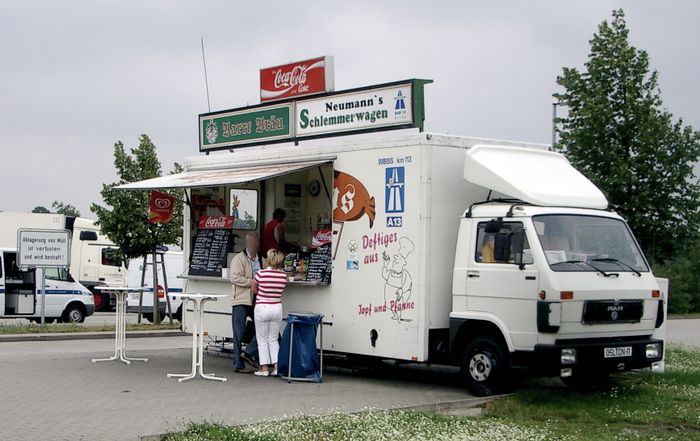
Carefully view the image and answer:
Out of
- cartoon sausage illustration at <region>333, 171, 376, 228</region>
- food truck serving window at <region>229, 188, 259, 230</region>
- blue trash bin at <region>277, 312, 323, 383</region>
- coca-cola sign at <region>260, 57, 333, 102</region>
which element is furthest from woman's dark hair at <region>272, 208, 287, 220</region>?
blue trash bin at <region>277, 312, 323, 383</region>

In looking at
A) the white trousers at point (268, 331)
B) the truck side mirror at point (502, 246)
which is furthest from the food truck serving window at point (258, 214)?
the truck side mirror at point (502, 246)

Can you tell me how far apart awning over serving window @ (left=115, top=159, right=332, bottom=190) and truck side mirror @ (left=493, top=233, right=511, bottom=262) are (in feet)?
10.4

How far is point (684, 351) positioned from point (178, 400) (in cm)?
1020

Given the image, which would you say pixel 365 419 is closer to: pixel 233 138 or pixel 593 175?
pixel 233 138

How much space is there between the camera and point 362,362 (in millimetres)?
15062

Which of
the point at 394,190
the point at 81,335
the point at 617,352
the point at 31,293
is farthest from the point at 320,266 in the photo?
the point at 31,293

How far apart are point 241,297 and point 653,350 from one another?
5.63 m

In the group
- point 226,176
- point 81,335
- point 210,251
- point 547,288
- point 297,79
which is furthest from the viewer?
point 81,335

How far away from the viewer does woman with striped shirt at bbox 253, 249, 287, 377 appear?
44.4 ft

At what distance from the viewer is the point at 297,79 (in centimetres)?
1611

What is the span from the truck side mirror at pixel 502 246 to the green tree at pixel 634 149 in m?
9.12

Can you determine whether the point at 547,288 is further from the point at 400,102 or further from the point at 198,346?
the point at 198,346

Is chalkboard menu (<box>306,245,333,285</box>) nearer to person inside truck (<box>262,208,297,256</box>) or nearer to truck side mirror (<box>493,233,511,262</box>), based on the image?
person inside truck (<box>262,208,297,256</box>)

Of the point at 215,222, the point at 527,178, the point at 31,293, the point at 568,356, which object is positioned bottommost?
the point at 568,356
